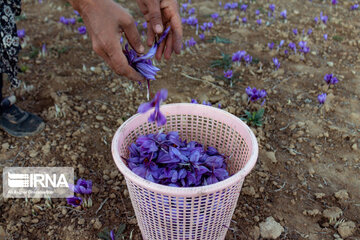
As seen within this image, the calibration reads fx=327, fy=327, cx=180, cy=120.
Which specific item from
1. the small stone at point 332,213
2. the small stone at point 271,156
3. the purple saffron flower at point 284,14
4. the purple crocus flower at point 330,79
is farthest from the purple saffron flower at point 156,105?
the purple saffron flower at point 284,14

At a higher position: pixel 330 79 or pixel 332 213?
pixel 330 79

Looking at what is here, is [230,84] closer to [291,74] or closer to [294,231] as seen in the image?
[291,74]

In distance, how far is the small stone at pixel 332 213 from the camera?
2106 millimetres

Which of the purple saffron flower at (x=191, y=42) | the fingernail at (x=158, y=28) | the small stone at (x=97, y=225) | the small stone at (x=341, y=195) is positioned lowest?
the small stone at (x=341, y=195)

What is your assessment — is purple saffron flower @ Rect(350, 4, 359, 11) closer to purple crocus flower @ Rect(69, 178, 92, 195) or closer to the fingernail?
the fingernail

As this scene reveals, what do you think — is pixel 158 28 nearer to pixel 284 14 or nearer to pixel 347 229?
pixel 347 229

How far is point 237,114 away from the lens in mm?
2895

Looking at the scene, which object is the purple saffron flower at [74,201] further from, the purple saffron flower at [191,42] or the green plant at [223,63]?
the purple saffron flower at [191,42]

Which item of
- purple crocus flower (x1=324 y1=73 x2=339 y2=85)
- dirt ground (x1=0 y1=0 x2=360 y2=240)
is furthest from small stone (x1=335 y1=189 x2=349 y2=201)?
purple crocus flower (x1=324 y1=73 x2=339 y2=85)

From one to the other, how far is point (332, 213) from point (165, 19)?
1.64 m

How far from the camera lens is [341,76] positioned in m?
3.45

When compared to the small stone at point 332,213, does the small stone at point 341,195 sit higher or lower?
higher

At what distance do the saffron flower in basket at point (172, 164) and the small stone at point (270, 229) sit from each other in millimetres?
542

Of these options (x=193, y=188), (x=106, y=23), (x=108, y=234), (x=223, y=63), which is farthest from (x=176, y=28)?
(x=223, y=63)
